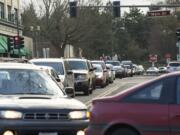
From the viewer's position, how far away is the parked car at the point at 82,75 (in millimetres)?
32156

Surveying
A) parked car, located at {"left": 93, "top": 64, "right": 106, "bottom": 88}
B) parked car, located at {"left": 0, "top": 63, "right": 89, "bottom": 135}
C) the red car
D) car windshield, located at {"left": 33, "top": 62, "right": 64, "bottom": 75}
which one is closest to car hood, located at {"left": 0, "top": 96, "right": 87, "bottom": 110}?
parked car, located at {"left": 0, "top": 63, "right": 89, "bottom": 135}

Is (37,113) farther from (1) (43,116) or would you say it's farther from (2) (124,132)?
(2) (124,132)

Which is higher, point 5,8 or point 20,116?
point 5,8

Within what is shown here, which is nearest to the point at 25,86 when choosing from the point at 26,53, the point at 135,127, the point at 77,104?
the point at 77,104

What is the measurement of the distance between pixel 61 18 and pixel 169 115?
71.0 m

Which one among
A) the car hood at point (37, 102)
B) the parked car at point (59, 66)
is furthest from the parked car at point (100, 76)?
the car hood at point (37, 102)

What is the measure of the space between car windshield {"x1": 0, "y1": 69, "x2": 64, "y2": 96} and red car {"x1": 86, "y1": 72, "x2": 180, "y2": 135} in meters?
1.17

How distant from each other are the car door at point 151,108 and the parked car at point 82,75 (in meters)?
21.3

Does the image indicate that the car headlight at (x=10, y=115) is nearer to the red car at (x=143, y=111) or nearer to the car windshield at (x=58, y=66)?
the red car at (x=143, y=111)

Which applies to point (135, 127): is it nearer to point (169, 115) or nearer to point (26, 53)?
point (169, 115)

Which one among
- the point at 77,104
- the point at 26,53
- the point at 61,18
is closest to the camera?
the point at 77,104

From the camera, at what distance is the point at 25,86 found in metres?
11.7

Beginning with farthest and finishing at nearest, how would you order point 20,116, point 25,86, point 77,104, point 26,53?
point 26,53 < point 25,86 < point 77,104 < point 20,116

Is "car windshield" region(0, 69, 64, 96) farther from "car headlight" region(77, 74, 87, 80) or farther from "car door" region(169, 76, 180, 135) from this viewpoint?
"car headlight" region(77, 74, 87, 80)
